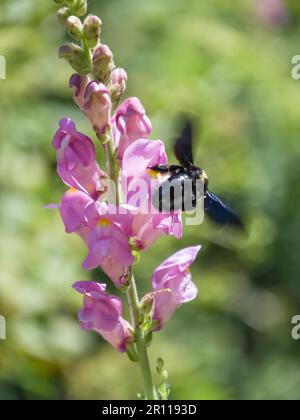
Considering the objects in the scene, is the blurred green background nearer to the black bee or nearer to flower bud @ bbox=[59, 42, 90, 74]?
the black bee

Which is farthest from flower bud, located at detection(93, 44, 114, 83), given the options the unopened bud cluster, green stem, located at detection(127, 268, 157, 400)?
green stem, located at detection(127, 268, 157, 400)

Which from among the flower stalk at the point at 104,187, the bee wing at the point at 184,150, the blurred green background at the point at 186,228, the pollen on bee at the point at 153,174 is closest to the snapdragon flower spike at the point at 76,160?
the flower stalk at the point at 104,187

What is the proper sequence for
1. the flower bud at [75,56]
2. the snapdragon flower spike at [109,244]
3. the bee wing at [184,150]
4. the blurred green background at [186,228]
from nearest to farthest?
the snapdragon flower spike at [109,244]
the flower bud at [75,56]
the bee wing at [184,150]
the blurred green background at [186,228]

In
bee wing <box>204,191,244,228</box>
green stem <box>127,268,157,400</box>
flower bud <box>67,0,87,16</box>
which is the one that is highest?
flower bud <box>67,0,87,16</box>

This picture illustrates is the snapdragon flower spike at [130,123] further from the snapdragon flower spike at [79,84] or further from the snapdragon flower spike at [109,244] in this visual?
the snapdragon flower spike at [109,244]

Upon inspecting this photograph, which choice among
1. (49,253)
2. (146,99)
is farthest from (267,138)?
(49,253)

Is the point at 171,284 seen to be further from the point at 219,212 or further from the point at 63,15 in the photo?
the point at 63,15
